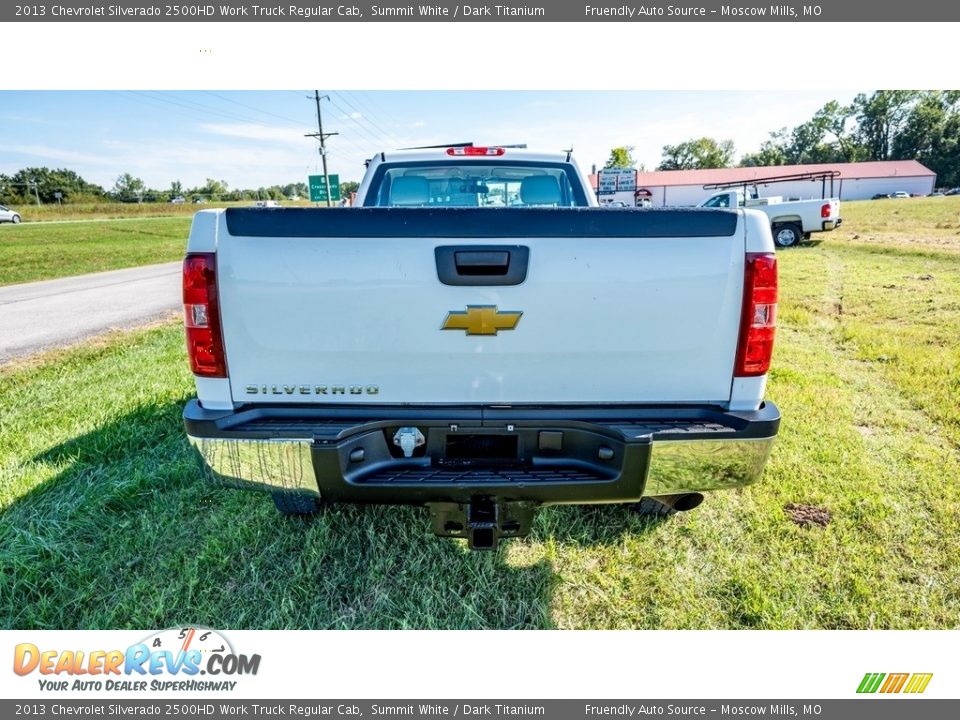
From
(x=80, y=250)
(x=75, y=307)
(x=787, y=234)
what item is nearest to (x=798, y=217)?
(x=787, y=234)

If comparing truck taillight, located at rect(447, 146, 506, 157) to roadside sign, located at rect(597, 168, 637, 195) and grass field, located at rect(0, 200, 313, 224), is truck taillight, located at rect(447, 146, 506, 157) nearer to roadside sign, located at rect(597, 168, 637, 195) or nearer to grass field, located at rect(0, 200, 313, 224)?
roadside sign, located at rect(597, 168, 637, 195)

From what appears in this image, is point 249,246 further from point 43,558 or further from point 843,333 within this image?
point 843,333

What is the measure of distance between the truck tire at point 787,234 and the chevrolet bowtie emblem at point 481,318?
Answer: 17335 mm

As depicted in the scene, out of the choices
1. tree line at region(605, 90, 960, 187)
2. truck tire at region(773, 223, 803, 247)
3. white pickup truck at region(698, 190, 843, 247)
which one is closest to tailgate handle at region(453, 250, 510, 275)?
white pickup truck at region(698, 190, 843, 247)

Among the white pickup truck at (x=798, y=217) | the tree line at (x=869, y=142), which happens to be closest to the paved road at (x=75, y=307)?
the white pickup truck at (x=798, y=217)

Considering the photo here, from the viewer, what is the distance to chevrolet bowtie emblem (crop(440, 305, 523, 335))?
78.7 inches

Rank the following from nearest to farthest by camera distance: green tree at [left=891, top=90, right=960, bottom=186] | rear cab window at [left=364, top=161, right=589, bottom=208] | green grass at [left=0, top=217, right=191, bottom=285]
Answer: rear cab window at [left=364, top=161, right=589, bottom=208]
green grass at [left=0, top=217, right=191, bottom=285]
green tree at [left=891, top=90, right=960, bottom=186]

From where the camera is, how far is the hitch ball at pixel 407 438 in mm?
2088

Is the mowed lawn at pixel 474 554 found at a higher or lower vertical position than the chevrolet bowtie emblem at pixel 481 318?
lower

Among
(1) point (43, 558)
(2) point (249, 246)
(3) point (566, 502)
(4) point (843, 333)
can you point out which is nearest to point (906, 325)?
(4) point (843, 333)

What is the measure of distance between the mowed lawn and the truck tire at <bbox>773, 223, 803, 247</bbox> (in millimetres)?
14085

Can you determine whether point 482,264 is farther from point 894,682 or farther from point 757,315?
point 894,682

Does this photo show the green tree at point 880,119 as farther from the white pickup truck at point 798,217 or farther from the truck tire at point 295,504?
the truck tire at point 295,504

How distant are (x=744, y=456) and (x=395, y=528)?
1.77 m
